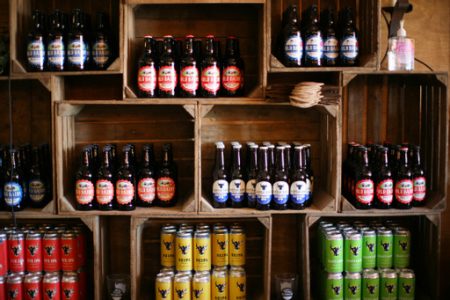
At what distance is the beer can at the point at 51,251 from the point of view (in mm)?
2896

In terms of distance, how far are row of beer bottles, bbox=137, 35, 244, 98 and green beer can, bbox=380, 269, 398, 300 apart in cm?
114

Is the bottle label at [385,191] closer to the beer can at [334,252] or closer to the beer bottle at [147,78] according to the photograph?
the beer can at [334,252]

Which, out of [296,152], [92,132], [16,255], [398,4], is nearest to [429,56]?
[398,4]

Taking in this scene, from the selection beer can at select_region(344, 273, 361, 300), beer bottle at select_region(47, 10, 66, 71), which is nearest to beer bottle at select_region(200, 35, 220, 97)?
beer bottle at select_region(47, 10, 66, 71)

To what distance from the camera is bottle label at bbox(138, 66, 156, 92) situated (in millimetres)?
2824

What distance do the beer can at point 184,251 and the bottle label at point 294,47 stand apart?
100cm

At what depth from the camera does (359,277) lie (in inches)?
113

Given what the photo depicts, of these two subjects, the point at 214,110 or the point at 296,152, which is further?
the point at 214,110

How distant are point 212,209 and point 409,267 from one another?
116cm

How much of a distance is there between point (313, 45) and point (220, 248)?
3.59 feet

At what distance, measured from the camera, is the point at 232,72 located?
286 centimetres

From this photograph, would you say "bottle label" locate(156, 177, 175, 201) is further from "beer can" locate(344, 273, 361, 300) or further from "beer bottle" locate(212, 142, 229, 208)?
"beer can" locate(344, 273, 361, 300)

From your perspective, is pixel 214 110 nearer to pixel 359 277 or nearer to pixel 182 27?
pixel 182 27

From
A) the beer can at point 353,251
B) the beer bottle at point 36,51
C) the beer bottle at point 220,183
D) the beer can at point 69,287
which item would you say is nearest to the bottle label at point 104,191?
the beer can at point 69,287
